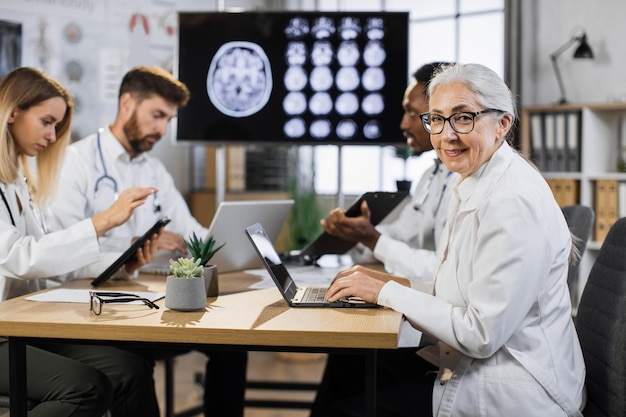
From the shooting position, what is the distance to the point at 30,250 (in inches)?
82.6

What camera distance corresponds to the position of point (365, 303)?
1.89 m

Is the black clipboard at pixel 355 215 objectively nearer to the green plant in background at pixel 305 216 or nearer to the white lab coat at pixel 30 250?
the white lab coat at pixel 30 250

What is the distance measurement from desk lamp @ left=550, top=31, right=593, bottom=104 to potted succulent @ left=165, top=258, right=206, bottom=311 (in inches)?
145

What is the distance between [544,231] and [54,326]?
1.04 meters

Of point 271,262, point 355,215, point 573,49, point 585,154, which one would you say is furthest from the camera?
point 573,49

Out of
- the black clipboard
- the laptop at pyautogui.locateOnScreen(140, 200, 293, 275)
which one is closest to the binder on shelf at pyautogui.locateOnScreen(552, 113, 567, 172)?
the black clipboard

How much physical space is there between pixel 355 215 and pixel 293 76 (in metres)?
1.55

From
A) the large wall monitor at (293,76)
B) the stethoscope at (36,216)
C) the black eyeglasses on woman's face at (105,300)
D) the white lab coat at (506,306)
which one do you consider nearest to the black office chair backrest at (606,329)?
the white lab coat at (506,306)

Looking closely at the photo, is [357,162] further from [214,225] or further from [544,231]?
[544,231]

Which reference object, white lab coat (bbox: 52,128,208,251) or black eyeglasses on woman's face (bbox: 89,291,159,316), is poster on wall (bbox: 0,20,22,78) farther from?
black eyeglasses on woman's face (bbox: 89,291,159,316)

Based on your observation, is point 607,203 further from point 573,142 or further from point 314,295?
point 314,295

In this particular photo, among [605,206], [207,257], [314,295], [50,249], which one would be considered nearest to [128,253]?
[50,249]

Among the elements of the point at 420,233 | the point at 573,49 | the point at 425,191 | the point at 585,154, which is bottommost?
the point at 420,233

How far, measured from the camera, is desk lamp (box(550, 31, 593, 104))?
189 inches
